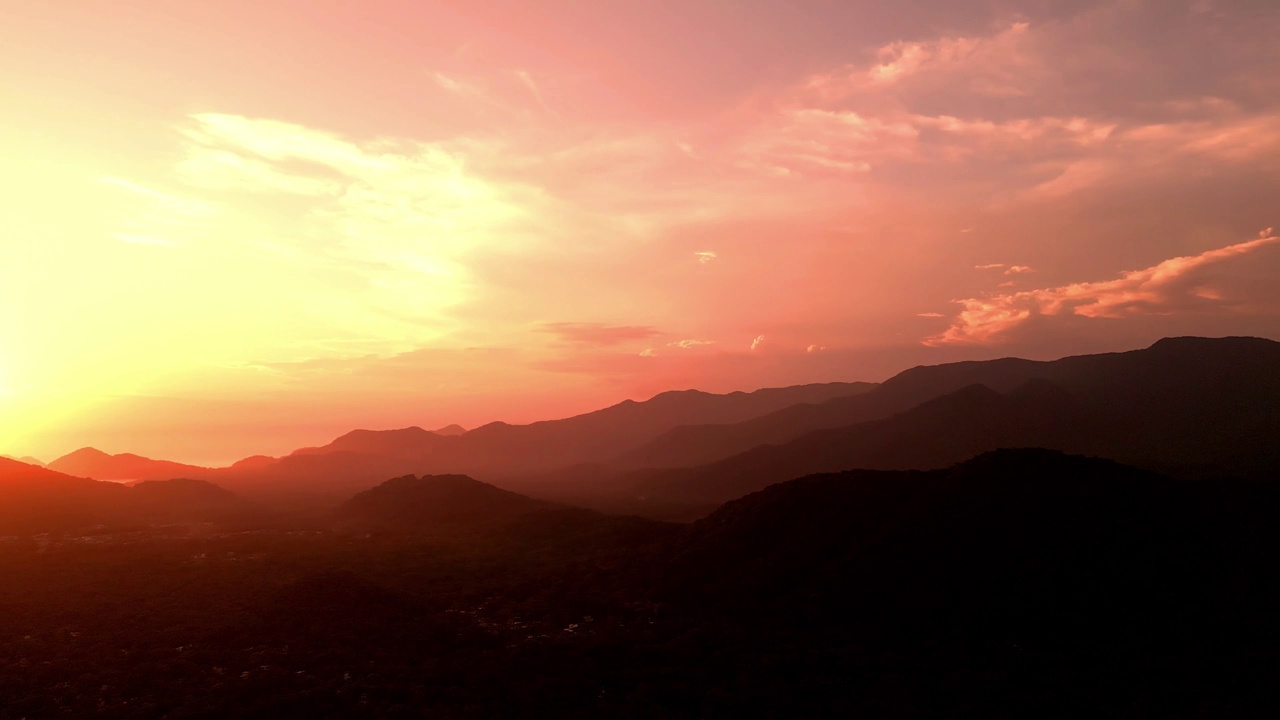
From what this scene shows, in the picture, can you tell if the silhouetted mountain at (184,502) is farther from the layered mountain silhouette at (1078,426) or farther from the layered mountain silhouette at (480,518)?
the layered mountain silhouette at (1078,426)

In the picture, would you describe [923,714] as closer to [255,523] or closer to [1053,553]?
[1053,553]

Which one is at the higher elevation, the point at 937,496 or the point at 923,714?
the point at 937,496

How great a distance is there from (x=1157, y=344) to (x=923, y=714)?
15111 cm

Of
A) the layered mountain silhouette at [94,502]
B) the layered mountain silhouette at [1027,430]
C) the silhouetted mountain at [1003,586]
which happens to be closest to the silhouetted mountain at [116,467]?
the layered mountain silhouette at [1027,430]

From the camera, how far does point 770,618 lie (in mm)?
29766

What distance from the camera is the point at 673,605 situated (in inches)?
1292

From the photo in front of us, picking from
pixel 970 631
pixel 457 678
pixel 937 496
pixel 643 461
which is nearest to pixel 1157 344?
pixel 643 461

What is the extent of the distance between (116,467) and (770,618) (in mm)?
189164

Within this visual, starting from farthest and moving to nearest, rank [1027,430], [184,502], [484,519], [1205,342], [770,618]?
[1205,342]
[1027,430]
[184,502]
[484,519]
[770,618]

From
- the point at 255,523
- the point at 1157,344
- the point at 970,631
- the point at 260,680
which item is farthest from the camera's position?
the point at 1157,344

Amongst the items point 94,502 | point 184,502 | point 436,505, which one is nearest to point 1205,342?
point 436,505

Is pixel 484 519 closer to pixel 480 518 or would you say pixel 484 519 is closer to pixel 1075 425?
pixel 480 518

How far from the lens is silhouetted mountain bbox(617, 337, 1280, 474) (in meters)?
93.2

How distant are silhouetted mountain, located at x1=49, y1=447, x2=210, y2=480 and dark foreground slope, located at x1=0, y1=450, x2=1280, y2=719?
136867mm
